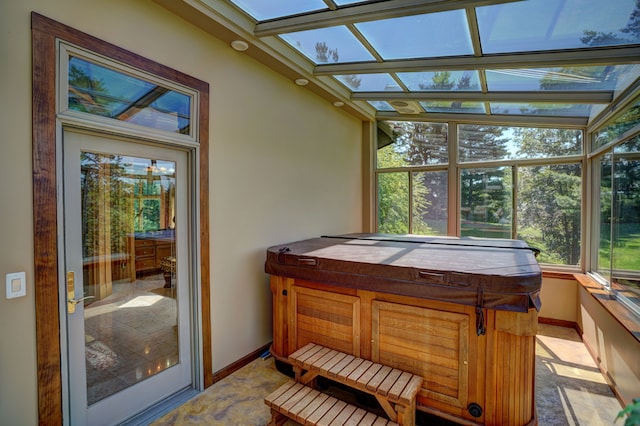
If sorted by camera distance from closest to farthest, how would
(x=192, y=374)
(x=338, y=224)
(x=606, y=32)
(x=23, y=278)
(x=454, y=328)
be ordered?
(x=23, y=278), (x=454, y=328), (x=606, y=32), (x=192, y=374), (x=338, y=224)

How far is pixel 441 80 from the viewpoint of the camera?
3650 millimetres

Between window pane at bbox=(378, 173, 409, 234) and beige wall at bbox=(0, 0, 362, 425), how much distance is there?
736 mm

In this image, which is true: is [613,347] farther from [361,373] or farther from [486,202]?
[486,202]

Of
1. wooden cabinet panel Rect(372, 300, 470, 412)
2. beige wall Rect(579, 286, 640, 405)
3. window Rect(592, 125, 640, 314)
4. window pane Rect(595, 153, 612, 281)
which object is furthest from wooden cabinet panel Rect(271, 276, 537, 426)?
window pane Rect(595, 153, 612, 281)

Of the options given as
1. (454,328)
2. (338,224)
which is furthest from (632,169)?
(338,224)

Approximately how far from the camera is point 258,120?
3359mm

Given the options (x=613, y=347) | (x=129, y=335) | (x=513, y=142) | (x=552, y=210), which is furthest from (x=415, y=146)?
(x=129, y=335)

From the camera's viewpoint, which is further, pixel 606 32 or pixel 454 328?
pixel 606 32

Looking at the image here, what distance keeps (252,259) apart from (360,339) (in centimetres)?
139

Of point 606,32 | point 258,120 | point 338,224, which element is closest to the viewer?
point 606,32

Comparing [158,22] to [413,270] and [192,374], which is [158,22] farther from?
[192,374]

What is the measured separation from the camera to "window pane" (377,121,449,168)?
5.21m

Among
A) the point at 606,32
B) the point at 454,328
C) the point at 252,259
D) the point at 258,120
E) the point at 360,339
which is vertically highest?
the point at 606,32

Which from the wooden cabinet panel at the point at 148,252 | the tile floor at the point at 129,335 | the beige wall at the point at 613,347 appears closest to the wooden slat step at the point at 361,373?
the tile floor at the point at 129,335
